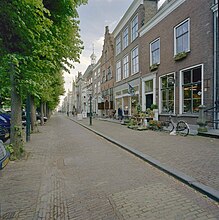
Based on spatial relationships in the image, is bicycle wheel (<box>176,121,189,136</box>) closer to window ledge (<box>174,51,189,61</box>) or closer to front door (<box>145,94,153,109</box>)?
window ledge (<box>174,51,189,61</box>)

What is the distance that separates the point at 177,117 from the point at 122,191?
11988 mm

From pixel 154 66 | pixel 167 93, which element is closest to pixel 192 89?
pixel 167 93

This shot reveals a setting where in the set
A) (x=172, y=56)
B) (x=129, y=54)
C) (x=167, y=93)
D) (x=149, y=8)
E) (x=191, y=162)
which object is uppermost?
(x=149, y=8)

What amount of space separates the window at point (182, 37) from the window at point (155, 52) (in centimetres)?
282

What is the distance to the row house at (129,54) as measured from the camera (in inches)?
877

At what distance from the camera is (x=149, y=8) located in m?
22.1

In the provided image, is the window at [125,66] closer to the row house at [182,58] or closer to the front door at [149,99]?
the row house at [182,58]

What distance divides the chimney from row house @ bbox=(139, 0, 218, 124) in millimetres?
2312

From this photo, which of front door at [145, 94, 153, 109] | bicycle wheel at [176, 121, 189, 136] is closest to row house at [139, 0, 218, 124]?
front door at [145, 94, 153, 109]

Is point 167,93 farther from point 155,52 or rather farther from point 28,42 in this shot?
point 28,42

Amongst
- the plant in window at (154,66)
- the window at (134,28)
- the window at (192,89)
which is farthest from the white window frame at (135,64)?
the window at (192,89)

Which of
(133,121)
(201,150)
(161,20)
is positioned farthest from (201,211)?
(161,20)

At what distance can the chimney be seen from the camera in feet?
71.8

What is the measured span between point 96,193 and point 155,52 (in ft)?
55.5
